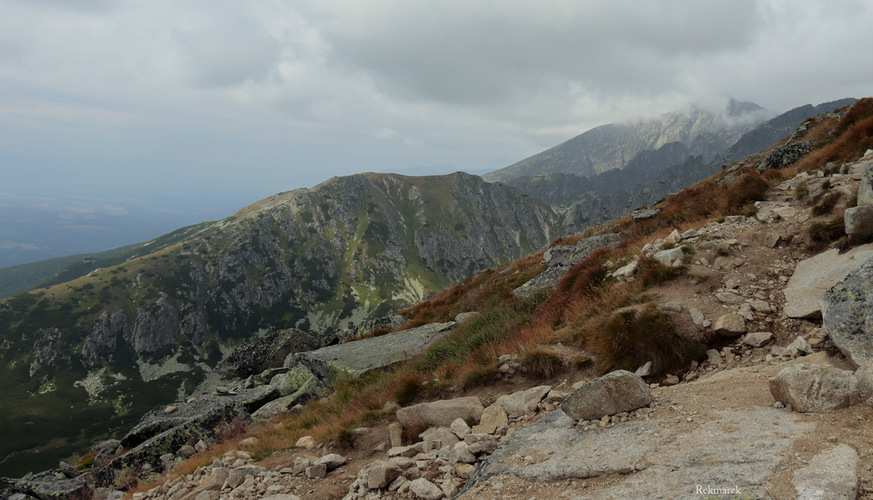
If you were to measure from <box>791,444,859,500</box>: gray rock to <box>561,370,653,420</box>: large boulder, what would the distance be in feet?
7.70

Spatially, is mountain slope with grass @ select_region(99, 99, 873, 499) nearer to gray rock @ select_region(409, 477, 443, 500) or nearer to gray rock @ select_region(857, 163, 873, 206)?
gray rock @ select_region(409, 477, 443, 500)

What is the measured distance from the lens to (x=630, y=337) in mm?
7930

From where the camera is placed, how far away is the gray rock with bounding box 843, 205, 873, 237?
8.10m

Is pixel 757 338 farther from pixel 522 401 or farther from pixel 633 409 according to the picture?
pixel 522 401

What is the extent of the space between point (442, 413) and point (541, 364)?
2.53 m

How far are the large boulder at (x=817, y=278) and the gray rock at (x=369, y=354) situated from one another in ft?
35.6

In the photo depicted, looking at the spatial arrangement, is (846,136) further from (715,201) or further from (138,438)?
(138,438)

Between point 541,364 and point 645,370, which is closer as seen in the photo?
point 645,370

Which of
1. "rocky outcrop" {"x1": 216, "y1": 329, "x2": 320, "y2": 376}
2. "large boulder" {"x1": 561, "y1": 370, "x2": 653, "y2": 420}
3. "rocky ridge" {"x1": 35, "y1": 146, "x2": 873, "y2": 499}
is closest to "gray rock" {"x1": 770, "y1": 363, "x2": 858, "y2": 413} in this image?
"rocky ridge" {"x1": 35, "y1": 146, "x2": 873, "y2": 499}

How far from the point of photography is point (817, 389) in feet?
14.7

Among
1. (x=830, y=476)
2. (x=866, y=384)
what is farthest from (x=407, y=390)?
(x=866, y=384)

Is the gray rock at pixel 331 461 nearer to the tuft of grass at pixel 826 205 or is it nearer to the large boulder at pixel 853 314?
the large boulder at pixel 853 314

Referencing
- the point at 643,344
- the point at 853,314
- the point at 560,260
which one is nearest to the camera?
the point at 853,314

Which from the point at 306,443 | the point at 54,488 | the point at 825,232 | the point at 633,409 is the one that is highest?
the point at 825,232
